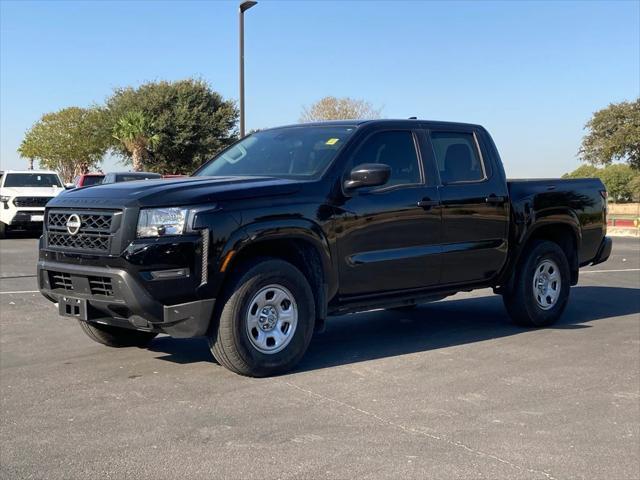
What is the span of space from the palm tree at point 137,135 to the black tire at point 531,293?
150 ft

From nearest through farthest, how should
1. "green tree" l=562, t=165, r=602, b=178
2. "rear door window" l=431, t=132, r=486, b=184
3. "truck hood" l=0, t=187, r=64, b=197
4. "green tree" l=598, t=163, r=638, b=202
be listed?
"rear door window" l=431, t=132, r=486, b=184, "truck hood" l=0, t=187, r=64, b=197, "green tree" l=598, t=163, r=638, b=202, "green tree" l=562, t=165, r=602, b=178

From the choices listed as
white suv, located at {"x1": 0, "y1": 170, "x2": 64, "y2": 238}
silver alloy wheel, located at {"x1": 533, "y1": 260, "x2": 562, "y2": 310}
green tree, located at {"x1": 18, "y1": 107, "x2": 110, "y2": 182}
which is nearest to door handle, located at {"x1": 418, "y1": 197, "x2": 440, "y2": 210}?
silver alloy wheel, located at {"x1": 533, "y1": 260, "x2": 562, "y2": 310}

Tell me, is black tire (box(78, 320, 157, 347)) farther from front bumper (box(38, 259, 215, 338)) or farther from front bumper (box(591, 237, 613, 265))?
front bumper (box(591, 237, 613, 265))

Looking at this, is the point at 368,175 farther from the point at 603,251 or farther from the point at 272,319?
the point at 603,251

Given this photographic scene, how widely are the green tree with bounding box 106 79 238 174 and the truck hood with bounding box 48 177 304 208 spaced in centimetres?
4642

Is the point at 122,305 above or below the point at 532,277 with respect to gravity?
above

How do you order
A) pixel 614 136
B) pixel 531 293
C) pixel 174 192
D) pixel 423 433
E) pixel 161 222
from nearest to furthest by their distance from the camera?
pixel 423 433 < pixel 161 222 < pixel 174 192 < pixel 531 293 < pixel 614 136

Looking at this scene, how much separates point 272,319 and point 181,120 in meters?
48.2

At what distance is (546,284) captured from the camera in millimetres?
7793

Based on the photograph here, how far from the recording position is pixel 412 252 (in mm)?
6395

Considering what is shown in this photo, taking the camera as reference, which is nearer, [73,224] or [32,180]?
[73,224]

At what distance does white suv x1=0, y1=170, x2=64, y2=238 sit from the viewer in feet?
66.1

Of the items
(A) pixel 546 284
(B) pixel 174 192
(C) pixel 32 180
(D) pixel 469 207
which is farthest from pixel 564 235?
(C) pixel 32 180

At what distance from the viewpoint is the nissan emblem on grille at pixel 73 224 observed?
17.6 ft
